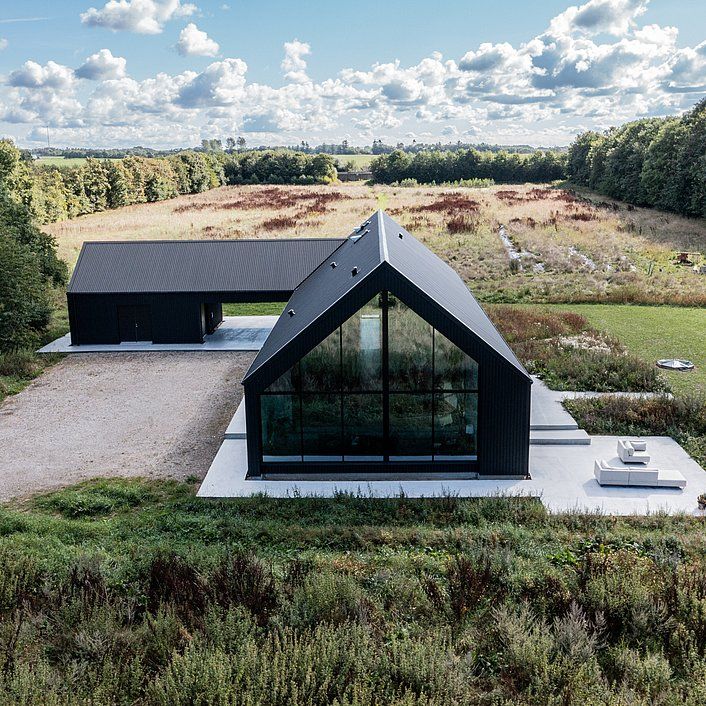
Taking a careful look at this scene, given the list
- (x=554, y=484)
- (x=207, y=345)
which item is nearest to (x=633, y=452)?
(x=554, y=484)

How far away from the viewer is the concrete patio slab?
42.2ft

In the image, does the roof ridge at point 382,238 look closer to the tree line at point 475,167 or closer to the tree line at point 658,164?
the tree line at point 658,164

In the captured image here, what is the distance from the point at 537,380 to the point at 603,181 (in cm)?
6176

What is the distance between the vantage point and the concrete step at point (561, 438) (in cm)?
1565

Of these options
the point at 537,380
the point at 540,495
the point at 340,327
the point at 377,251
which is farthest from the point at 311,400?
the point at 537,380

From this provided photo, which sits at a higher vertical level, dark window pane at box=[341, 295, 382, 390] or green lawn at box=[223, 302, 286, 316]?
dark window pane at box=[341, 295, 382, 390]

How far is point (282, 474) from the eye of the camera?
561 inches

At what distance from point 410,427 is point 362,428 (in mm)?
967

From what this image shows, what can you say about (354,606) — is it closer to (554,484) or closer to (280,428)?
(280,428)

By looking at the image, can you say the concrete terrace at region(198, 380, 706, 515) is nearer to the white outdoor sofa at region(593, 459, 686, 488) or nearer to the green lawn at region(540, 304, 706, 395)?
the white outdoor sofa at region(593, 459, 686, 488)

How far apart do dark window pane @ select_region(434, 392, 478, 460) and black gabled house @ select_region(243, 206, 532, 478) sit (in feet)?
0.07

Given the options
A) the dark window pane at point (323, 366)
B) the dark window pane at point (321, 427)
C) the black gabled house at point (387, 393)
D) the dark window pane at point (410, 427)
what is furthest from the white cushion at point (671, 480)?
the dark window pane at point (323, 366)

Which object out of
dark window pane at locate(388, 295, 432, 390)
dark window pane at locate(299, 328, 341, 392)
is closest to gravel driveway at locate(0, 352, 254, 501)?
dark window pane at locate(299, 328, 341, 392)

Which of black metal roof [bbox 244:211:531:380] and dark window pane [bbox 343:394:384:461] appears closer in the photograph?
black metal roof [bbox 244:211:531:380]
